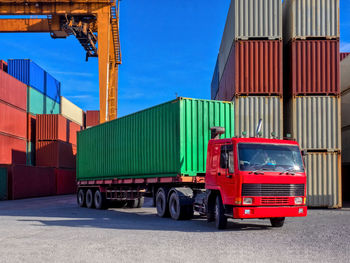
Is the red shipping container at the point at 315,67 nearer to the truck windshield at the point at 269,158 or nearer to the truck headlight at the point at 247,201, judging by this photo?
the truck windshield at the point at 269,158

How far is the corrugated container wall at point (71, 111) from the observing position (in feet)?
160

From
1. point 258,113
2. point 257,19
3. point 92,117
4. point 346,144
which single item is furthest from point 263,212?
point 92,117

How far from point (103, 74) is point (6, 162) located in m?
9.99

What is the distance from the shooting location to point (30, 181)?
33188 mm

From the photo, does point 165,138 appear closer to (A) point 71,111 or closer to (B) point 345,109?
(B) point 345,109

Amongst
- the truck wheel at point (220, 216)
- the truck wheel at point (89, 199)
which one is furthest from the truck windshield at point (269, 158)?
the truck wheel at point (89, 199)

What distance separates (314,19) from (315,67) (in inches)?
86.3

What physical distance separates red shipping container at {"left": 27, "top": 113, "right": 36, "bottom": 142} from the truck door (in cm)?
2991

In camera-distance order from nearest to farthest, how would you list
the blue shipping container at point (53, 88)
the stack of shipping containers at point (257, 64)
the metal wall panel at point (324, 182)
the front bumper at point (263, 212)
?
the front bumper at point (263, 212) → the metal wall panel at point (324, 182) → the stack of shipping containers at point (257, 64) → the blue shipping container at point (53, 88)

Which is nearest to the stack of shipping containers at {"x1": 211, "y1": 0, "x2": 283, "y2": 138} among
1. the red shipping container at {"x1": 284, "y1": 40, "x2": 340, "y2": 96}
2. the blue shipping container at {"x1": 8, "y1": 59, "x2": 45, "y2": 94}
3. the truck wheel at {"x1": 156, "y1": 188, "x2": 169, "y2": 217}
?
the red shipping container at {"x1": 284, "y1": 40, "x2": 340, "y2": 96}

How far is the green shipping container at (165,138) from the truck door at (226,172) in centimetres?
275

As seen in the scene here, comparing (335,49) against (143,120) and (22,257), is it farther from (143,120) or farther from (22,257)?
(22,257)

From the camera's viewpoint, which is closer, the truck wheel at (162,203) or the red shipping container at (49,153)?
the truck wheel at (162,203)

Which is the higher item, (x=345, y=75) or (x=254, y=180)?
(x=345, y=75)
